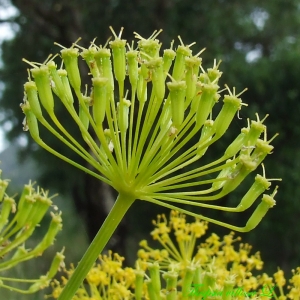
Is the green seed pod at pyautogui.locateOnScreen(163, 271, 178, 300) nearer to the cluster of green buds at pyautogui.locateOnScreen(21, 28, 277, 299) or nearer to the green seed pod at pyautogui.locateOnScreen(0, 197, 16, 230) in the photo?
the cluster of green buds at pyautogui.locateOnScreen(21, 28, 277, 299)

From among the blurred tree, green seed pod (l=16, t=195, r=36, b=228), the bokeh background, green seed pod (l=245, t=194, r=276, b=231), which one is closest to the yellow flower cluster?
green seed pod (l=245, t=194, r=276, b=231)

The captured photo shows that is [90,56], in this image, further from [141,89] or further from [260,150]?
[260,150]

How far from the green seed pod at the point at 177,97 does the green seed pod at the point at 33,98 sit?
21 cm

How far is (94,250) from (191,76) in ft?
0.99

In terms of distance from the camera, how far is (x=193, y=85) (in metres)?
0.72

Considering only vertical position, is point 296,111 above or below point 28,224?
above

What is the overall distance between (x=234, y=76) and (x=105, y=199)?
1.63 metres

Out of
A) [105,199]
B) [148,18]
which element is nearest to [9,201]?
[105,199]

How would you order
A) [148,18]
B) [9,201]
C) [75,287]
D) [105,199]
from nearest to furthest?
1. [75,287]
2. [9,201]
3. [105,199]
4. [148,18]

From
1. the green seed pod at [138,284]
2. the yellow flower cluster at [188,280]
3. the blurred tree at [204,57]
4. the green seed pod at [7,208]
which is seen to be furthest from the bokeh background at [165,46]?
the green seed pod at [138,284]

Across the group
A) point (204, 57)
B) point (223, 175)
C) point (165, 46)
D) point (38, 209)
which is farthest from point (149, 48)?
point (204, 57)

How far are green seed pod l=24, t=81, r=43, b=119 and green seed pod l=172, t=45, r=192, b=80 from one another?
216 millimetres

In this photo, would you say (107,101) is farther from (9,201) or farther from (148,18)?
(148,18)

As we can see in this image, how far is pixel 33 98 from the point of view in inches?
29.0
